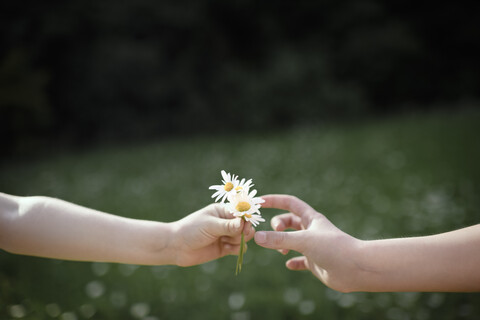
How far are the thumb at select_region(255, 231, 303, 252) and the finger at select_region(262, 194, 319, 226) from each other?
0.18 m

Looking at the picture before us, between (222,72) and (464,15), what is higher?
(464,15)

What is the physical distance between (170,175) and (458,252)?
6.25 meters

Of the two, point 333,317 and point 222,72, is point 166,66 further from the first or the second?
point 333,317

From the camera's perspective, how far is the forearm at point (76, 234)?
1632mm

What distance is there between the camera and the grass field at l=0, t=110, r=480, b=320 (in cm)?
275

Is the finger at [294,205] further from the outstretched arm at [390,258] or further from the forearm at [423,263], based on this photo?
the forearm at [423,263]

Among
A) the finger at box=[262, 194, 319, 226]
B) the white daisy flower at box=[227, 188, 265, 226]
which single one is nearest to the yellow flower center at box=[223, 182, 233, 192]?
the white daisy flower at box=[227, 188, 265, 226]

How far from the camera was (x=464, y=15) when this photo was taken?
59.4 ft

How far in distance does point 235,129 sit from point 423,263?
12.9 metres

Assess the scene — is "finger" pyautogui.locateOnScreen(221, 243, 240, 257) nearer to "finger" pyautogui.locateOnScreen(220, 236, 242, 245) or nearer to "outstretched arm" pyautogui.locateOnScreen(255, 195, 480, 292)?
"finger" pyautogui.locateOnScreen(220, 236, 242, 245)

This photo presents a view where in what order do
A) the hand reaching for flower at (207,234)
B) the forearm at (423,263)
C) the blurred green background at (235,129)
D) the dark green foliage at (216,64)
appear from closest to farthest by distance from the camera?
the forearm at (423,263)
the hand reaching for flower at (207,234)
the blurred green background at (235,129)
the dark green foliage at (216,64)

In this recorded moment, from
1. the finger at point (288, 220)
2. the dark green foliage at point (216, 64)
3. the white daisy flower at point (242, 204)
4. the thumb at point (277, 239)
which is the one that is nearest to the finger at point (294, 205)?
the finger at point (288, 220)

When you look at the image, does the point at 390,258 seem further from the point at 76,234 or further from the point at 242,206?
the point at 76,234

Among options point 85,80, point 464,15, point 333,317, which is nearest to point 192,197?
point 333,317
